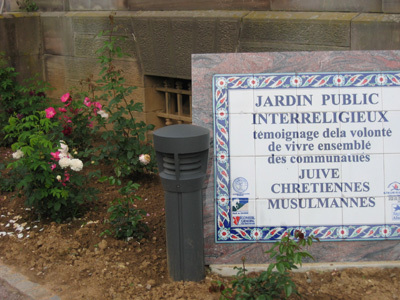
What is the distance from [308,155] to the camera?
430 centimetres

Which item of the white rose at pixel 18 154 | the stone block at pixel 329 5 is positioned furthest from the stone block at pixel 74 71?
the white rose at pixel 18 154

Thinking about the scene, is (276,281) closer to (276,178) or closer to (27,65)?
(276,178)

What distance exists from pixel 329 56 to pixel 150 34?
11.5ft

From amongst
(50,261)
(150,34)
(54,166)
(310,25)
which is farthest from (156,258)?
(150,34)

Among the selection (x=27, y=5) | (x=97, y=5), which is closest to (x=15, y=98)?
(x=97, y=5)

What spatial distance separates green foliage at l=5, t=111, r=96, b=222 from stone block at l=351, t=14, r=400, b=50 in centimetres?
271

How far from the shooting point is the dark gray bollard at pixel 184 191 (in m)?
3.96

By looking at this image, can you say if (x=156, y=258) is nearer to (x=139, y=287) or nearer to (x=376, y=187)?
(x=139, y=287)

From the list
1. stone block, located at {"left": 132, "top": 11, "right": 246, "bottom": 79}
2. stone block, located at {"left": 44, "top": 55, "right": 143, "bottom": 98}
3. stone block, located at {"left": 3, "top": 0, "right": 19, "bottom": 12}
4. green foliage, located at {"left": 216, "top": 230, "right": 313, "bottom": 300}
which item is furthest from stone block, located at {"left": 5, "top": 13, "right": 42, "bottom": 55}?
green foliage, located at {"left": 216, "top": 230, "right": 313, "bottom": 300}

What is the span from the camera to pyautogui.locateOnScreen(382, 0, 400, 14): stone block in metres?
5.53

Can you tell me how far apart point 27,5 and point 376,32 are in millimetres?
5446

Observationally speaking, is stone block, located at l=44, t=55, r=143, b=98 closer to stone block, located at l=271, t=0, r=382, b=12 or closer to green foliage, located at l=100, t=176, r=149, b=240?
stone block, located at l=271, t=0, r=382, b=12

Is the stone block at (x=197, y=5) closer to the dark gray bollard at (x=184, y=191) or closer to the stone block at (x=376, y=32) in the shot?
the stone block at (x=376, y=32)

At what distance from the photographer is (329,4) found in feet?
19.7
